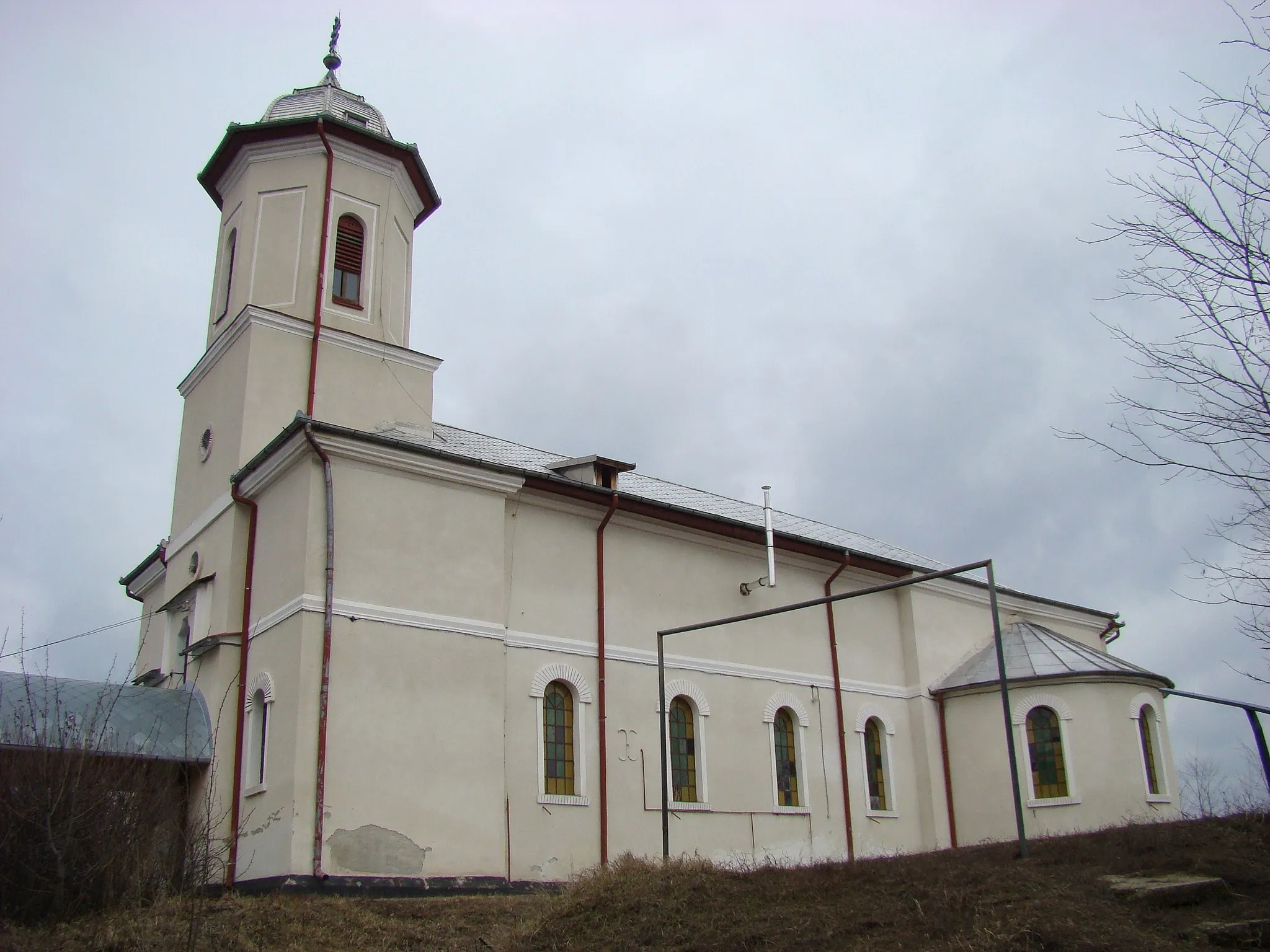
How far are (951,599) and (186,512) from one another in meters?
16.7

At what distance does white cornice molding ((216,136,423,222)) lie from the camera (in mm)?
22531

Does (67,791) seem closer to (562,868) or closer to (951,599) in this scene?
(562,868)

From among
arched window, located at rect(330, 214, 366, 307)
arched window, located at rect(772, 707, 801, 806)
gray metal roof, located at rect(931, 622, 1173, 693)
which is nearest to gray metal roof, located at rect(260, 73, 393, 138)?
arched window, located at rect(330, 214, 366, 307)

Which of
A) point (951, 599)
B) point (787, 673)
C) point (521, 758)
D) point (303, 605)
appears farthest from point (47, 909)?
point (951, 599)

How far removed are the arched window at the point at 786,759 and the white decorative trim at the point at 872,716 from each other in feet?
5.77

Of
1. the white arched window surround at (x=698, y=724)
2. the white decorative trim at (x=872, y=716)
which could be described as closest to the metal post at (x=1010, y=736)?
the white arched window surround at (x=698, y=724)

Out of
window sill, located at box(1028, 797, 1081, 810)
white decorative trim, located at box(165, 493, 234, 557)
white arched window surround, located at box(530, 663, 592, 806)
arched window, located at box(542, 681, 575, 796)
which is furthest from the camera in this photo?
window sill, located at box(1028, 797, 1081, 810)

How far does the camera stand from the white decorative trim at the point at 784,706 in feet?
73.5

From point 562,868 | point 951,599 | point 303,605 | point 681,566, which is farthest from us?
point 951,599

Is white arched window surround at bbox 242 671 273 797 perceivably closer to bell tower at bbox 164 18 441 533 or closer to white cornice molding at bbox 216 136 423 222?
bell tower at bbox 164 18 441 533

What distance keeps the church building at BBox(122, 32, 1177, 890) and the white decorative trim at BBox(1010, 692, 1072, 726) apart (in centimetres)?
5

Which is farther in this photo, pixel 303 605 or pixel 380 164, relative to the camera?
pixel 380 164

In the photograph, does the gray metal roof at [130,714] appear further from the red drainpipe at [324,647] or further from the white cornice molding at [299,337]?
the white cornice molding at [299,337]

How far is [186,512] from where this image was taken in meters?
21.6
